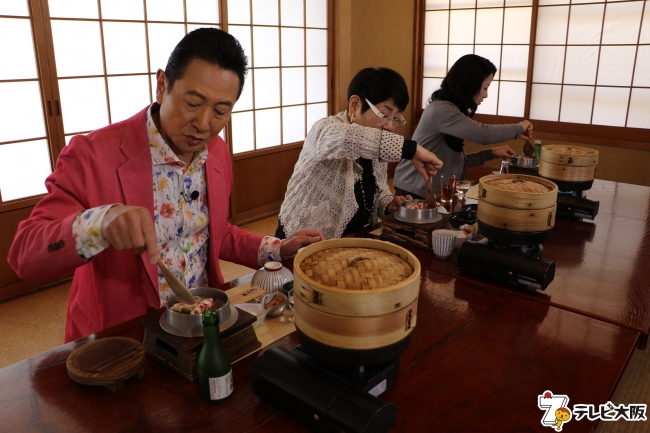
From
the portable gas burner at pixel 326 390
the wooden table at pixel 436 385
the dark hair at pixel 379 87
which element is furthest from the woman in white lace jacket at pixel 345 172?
the portable gas burner at pixel 326 390

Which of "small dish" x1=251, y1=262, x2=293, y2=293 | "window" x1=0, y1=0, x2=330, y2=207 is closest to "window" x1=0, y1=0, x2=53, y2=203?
"window" x1=0, y1=0, x2=330, y2=207

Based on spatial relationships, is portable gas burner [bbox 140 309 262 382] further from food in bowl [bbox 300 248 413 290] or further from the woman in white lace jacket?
the woman in white lace jacket

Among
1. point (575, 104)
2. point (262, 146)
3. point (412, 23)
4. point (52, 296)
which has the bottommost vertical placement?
point (52, 296)

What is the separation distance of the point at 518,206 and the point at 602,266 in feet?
1.63

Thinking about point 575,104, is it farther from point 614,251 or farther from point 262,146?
point 614,251

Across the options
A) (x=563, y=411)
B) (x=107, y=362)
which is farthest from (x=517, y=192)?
(x=107, y=362)

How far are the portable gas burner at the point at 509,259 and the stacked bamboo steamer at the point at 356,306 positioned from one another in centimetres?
68

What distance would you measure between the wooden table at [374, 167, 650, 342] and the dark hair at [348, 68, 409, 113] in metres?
0.61

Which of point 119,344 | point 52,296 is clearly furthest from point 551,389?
point 52,296

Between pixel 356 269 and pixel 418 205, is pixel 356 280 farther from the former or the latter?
pixel 418 205

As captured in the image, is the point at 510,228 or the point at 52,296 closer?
the point at 510,228

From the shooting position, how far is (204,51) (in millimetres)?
1365

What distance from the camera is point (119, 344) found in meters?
1.15

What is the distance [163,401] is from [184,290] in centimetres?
25
